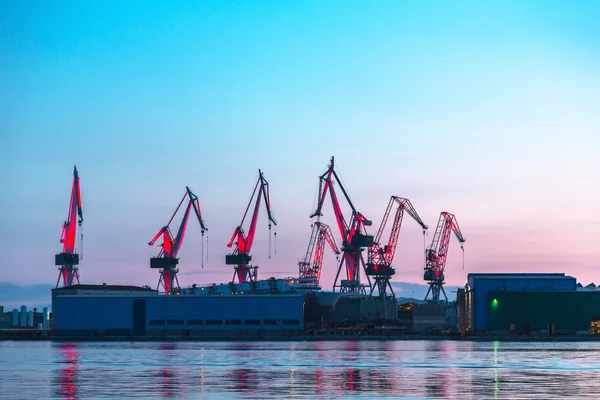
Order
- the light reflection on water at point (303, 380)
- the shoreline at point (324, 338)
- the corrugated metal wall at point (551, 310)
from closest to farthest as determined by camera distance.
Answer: the light reflection on water at point (303, 380)
the shoreline at point (324, 338)
the corrugated metal wall at point (551, 310)

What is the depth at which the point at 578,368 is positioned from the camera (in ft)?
227

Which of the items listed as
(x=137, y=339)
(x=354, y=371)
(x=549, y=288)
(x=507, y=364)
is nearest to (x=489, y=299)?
(x=549, y=288)

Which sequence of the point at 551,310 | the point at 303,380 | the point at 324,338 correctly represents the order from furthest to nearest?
the point at 551,310 < the point at 324,338 < the point at 303,380

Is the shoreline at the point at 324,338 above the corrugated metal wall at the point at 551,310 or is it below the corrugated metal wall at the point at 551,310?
below

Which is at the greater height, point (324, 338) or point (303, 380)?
point (303, 380)

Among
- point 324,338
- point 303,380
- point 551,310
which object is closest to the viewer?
point 303,380

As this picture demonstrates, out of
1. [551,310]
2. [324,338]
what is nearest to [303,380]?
[324,338]

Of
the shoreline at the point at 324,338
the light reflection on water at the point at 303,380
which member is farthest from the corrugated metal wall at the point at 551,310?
the light reflection on water at the point at 303,380

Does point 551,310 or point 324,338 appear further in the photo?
point 551,310

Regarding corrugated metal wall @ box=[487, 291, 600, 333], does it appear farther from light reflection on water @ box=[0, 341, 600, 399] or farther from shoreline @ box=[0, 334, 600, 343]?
light reflection on water @ box=[0, 341, 600, 399]

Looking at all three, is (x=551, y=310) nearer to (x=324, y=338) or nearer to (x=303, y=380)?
(x=324, y=338)

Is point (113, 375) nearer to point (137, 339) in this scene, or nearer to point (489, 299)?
point (137, 339)

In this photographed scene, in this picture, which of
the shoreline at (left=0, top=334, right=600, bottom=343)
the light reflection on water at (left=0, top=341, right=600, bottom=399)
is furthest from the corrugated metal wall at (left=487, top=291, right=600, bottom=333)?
the light reflection on water at (left=0, top=341, right=600, bottom=399)

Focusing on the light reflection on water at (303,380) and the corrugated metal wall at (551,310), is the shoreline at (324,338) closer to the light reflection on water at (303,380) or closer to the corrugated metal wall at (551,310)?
the corrugated metal wall at (551,310)
